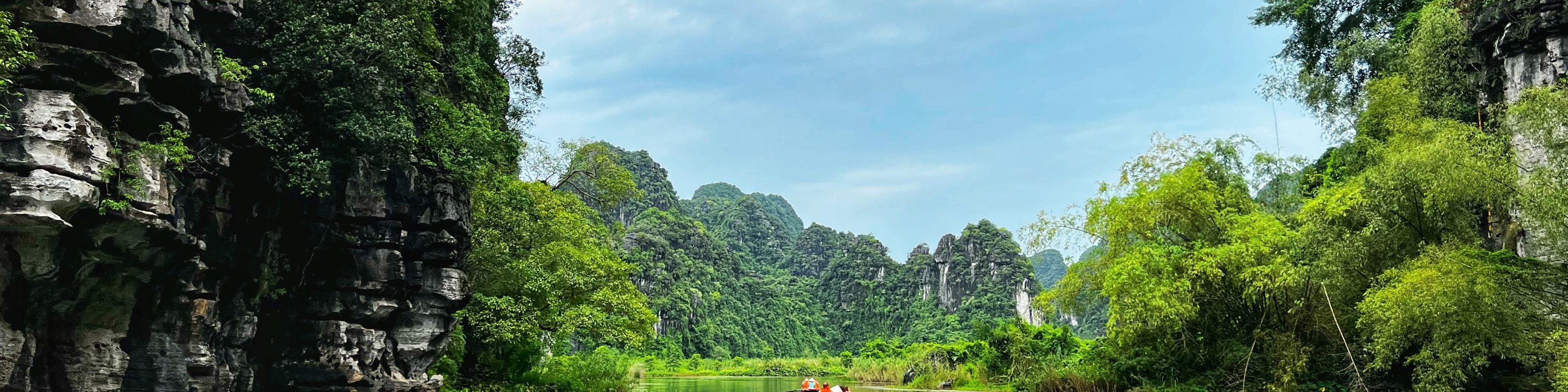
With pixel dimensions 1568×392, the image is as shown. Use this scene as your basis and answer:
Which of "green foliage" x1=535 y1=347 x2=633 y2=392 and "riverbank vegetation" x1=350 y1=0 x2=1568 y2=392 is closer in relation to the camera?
"riverbank vegetation" x1=350 y1=0 x2=1568 y2=392

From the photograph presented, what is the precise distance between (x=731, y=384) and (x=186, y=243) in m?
27.9

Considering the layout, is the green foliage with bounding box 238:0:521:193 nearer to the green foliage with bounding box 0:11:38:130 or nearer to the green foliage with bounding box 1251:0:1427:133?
the green foliage with bounding box 0:11:38:130

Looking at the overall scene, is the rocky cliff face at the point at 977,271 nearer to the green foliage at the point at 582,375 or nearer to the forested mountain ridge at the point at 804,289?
the forested mountain ridge at the point at 804,289

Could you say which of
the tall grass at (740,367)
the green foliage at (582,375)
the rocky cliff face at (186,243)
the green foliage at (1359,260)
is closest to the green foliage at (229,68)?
the rocky cliff face at (186,243)

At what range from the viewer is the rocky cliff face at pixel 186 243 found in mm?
8312

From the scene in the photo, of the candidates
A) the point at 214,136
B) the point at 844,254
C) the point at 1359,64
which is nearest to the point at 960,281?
the point at 844,254

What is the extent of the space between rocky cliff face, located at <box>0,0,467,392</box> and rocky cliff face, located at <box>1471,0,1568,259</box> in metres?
15.9

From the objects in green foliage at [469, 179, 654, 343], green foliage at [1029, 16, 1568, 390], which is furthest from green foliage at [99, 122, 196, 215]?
green foliage at [1029, 16, 1568, 390]

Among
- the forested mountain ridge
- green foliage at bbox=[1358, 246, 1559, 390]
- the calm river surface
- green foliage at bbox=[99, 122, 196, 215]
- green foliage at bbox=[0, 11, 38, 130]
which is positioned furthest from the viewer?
the forested mountain ridge

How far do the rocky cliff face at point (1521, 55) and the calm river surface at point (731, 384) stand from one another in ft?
A: 54.8

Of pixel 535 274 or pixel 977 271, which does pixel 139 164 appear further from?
pixel 977 271

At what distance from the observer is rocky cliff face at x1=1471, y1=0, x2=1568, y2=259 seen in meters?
12.3

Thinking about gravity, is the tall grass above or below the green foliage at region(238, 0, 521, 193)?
below

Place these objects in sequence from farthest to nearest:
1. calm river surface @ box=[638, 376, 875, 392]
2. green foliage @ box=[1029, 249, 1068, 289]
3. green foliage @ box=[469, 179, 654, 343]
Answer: green foliage @ box=[1029, 249, 1068, 289] < calm river surface @ box=[638, 376, 875, 392] < green foliage @ box=[469, 179, 654, 343]
